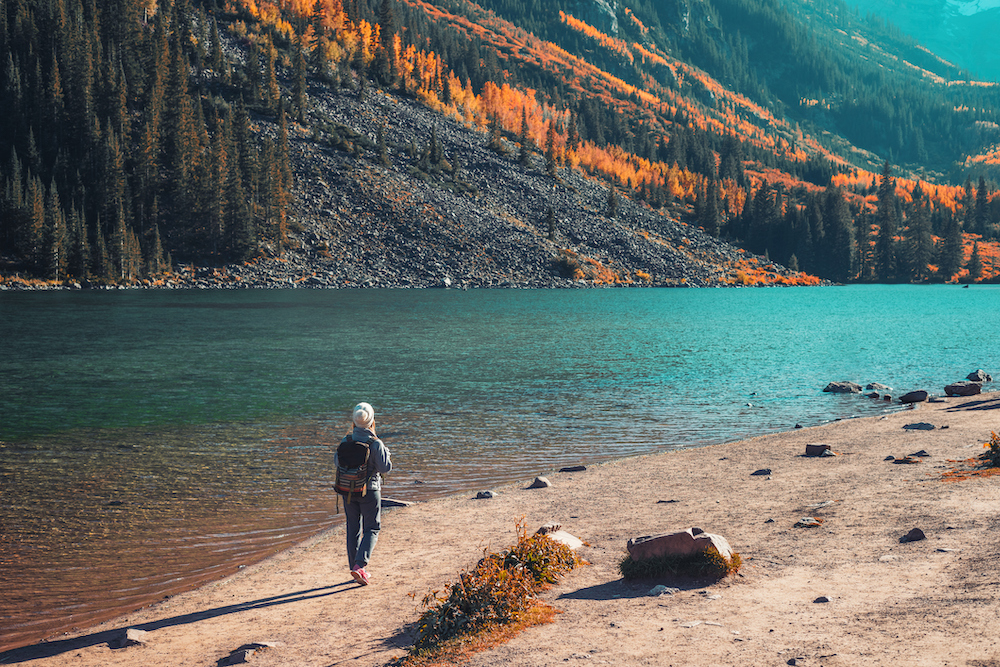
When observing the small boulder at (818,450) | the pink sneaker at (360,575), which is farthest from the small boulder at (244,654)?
the small boulder at (818,450)

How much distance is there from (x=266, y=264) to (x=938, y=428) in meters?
144

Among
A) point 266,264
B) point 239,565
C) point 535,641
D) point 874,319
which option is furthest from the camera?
point 266,264

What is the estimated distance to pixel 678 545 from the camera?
11352 mm

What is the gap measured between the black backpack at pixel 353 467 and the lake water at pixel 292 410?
3.62 m

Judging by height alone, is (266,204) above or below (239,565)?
above

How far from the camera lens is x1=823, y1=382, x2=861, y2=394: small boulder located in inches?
1481

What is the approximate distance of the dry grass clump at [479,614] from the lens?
899 cm

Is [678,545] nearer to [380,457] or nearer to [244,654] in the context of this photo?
[380,457]

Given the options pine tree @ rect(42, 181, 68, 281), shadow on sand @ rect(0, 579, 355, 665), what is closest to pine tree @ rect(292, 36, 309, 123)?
pine tree @ rect(42, 181, 68, 281)

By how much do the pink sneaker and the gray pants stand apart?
0.23 feet

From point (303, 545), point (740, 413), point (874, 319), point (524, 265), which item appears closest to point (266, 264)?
point (524, 265)

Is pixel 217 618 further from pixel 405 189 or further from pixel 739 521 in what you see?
pixel 405 189

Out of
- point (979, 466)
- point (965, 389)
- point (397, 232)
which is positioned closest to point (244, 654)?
point (979, 466)

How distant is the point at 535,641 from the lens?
362 inches
